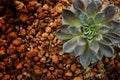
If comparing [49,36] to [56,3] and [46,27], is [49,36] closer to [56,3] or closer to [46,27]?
[46,27]

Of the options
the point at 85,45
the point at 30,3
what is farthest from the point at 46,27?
the point at 85,45

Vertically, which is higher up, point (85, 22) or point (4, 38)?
point (85, 22)

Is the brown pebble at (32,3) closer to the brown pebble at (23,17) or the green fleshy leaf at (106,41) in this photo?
the brown pebble at (23,17)

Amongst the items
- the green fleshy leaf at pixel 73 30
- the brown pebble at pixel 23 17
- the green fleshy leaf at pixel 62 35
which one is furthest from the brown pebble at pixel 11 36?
the green fleshy leaf at pixel 73 30

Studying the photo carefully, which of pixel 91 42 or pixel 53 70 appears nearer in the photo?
pixel 91 42

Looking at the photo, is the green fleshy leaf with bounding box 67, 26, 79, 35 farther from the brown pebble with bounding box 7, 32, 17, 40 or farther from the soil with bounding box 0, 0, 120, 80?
the brown pebble with bounding box 7, 32, 17, 40

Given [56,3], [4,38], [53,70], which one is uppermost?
[56,3]

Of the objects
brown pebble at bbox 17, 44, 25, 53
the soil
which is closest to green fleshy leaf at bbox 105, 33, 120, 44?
the soil
